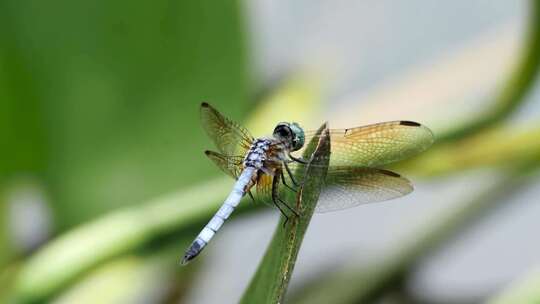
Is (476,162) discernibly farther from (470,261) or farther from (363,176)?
(363,176)

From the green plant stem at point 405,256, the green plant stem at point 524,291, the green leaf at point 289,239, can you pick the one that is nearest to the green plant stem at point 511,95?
the green plant stem at point 405,256

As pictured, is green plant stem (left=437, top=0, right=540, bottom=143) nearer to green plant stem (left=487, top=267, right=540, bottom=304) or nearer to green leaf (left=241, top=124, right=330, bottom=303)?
green plant stem (left=487, top=267, right=540, bottom=304)

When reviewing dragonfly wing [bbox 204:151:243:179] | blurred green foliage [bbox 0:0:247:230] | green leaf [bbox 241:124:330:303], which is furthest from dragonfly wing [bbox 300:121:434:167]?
blurred green foliage [bbox 0:0:247:230]

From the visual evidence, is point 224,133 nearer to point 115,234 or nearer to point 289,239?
point 115,234

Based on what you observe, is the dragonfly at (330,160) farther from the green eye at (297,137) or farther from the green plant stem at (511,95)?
the green plant stem at (511,95)

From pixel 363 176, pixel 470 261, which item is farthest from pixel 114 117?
pixel 470 261

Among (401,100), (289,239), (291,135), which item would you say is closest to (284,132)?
(291,135)
